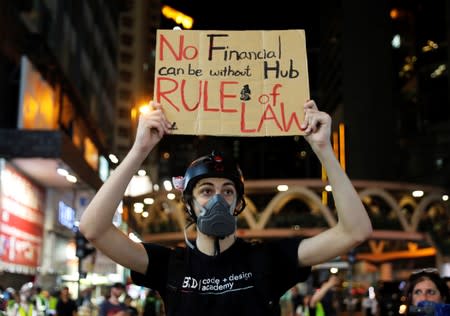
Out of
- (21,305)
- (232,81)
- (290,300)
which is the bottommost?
(21,305)

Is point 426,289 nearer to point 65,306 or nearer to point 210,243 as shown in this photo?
point 210,243

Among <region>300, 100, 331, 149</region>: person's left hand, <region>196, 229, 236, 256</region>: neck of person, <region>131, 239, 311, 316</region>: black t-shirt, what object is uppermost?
<region>300, 100, 331, 149</region>: person's left hand

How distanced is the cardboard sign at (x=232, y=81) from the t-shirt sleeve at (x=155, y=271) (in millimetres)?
596

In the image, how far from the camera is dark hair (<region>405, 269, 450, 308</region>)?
4910mm

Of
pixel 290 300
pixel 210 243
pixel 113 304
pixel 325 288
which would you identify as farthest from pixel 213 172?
pixel 290 300

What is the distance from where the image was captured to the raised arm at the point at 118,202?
10.6ft

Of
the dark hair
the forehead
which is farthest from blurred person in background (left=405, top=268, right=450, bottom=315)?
the forehead

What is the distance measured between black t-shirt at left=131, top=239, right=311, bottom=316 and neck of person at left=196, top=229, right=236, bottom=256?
0.03 metres

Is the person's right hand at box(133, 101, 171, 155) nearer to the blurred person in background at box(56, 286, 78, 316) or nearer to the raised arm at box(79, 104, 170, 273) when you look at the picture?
the raised arm at box(79, 104, 170, 273)

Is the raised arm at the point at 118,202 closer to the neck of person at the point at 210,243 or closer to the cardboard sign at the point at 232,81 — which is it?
the cardboard sign at the point at 232,81

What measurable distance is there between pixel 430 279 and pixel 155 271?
7.32ft

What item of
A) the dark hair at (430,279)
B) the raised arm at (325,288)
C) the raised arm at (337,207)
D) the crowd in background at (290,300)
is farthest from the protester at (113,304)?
the raised arm at (337,207)

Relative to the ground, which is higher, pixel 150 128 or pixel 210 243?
pixel 150 128

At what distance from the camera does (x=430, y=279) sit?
4.89 meters
